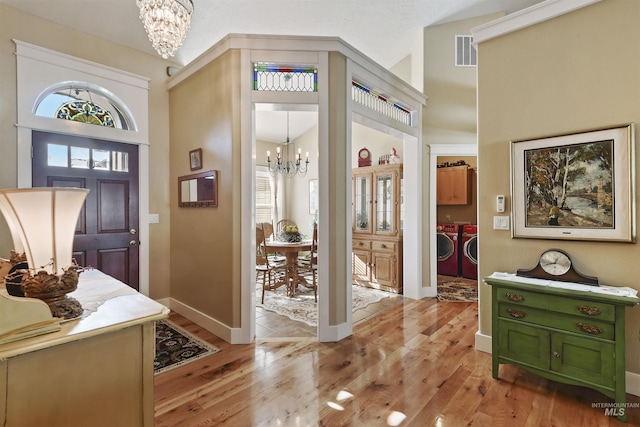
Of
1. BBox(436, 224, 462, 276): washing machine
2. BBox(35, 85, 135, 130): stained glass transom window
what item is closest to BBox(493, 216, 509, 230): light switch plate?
BBox(436, 224, 462, 276): washing machine

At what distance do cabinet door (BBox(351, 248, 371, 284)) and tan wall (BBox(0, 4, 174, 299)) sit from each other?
9.50 ft

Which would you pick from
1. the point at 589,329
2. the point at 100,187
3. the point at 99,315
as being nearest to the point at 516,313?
the point at 589,329

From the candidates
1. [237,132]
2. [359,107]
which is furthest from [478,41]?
[237,132]

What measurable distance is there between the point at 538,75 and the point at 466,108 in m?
1.96

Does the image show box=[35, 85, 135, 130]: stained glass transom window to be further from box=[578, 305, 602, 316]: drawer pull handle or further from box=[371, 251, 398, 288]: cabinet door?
box=[578, 305, 602, 316]: drawer pull handle

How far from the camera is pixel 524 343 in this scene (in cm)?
215

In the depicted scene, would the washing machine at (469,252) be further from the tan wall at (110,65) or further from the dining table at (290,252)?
the tan wall at (110,65)

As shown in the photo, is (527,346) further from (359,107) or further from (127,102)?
(127,102)

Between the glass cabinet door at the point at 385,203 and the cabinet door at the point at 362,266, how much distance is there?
20.0 inches

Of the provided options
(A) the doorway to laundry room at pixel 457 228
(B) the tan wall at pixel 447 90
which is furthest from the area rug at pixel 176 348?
(B) the tan wall at pixel 447 90

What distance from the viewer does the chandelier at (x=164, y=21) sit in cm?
205

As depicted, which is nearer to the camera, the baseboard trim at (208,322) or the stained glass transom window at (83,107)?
the baseboard trim at (208,322)

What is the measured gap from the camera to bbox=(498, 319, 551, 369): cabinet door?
6.77 feet

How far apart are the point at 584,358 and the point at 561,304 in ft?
1.14
